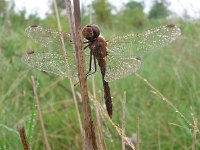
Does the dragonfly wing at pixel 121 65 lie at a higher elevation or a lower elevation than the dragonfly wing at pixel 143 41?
lower

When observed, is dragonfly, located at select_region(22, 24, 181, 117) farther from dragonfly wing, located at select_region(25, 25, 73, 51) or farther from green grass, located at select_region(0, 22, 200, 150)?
green grass, located at select_region(0, 22, 200, 150)

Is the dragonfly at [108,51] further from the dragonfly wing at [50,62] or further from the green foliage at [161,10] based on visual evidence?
the green foliage at [161,10]

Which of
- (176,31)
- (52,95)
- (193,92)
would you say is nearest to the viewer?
(176,31)

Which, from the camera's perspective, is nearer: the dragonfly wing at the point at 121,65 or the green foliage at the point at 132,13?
the dragonfly wing at the point at 121,65

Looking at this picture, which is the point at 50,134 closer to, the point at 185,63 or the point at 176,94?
the point at 176,94

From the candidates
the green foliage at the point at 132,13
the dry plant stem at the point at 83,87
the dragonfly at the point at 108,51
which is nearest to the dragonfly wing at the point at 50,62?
the dragonfly at the point at 108,51

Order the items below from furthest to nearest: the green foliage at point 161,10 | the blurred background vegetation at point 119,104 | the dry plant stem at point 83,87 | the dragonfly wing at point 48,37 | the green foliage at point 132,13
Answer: the green foliage at point 132,13 → the green foliage at point 161,10 → the blurred background vegetation at point 119,104 → the dragonfly wing at point 48,37 → the dry plant stem at point 83,87

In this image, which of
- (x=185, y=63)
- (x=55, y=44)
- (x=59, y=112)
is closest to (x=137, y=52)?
(x=55, y=44)
